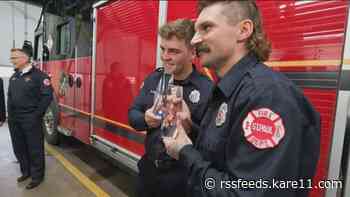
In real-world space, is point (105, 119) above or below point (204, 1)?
below

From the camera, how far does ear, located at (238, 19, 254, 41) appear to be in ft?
3.04

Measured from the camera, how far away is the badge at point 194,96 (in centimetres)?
146

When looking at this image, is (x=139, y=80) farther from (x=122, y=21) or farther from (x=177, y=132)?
(x=177, y=132)

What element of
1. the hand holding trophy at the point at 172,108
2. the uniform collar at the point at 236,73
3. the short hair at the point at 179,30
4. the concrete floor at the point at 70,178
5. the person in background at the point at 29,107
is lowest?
the concrete floor at the point at 70,178

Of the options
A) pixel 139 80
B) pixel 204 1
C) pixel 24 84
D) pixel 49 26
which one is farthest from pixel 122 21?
pixel 49 26

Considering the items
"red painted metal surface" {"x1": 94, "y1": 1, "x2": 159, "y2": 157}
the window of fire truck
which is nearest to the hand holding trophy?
"red painted metal surface" {"x1": 94, "y1": 1, "x2": 159, "y2": 157}

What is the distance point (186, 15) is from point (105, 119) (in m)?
1.73

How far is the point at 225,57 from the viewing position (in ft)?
3.16

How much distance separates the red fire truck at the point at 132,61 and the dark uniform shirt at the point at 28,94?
1.75ft

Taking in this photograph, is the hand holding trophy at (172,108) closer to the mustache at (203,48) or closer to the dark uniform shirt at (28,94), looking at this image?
the mustache at (203,48)

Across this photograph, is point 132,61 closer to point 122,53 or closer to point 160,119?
point 122,53

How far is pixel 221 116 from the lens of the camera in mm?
936

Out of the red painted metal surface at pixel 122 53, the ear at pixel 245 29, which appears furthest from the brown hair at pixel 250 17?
the red painted metal surface at pixel 122 53

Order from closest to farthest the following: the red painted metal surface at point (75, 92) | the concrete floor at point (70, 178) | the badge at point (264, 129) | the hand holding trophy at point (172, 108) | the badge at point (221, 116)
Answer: the badge at point (264, 129) → the badge at point (221, 116) → the hand holding trophy at point (172, 108) → the concrete floor at point (70, 178) → the red painted metal surface at point (75, 92)
